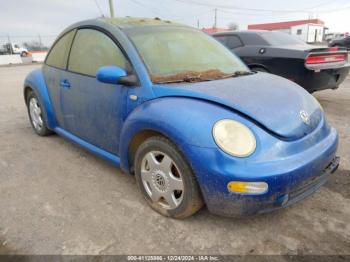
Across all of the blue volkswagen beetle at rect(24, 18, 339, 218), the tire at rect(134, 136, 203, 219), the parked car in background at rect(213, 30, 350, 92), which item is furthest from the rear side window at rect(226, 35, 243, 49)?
the tire at rect(134, 136, 203, 219)

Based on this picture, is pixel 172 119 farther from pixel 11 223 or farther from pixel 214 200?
pixel 11 223

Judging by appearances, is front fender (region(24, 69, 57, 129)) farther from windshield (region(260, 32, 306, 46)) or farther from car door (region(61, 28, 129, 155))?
windshield (region(260, 32, 306, 46))

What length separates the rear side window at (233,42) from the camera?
6.12m

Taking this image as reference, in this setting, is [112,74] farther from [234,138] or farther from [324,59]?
[324,59]

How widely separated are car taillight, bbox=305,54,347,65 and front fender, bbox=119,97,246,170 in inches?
142

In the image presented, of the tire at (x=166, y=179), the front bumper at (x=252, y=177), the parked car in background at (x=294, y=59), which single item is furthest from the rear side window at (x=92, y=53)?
the parked car in background at (x=294, y=59)

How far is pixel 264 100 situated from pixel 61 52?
8.40ft

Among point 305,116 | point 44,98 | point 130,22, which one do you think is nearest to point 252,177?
point 305,116

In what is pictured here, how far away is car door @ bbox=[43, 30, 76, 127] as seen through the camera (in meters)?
3.41

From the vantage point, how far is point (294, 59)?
5027 mm

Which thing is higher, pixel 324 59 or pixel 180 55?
pixel 180 55

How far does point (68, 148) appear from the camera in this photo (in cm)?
387

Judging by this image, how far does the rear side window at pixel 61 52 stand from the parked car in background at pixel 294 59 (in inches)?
140

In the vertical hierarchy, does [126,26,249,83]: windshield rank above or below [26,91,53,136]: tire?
above
